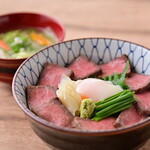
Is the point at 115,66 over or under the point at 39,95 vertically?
over

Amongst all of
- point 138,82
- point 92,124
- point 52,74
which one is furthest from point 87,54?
point 92,124

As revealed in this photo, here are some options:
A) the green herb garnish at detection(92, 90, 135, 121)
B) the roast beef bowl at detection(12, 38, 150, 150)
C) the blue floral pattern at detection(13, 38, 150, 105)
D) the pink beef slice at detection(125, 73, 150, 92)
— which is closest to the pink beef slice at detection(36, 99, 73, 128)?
the roast beef bowl at detection(12, 38, 150, 150)

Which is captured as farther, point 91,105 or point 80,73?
point 80,73

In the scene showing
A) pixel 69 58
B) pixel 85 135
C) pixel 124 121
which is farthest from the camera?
pixel 69 58

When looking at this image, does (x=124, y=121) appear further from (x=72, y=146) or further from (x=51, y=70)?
(x=51, y=70)

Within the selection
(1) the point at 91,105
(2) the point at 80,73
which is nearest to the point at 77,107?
(1) the point at 91,105

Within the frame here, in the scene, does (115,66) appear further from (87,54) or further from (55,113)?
(55,113)
